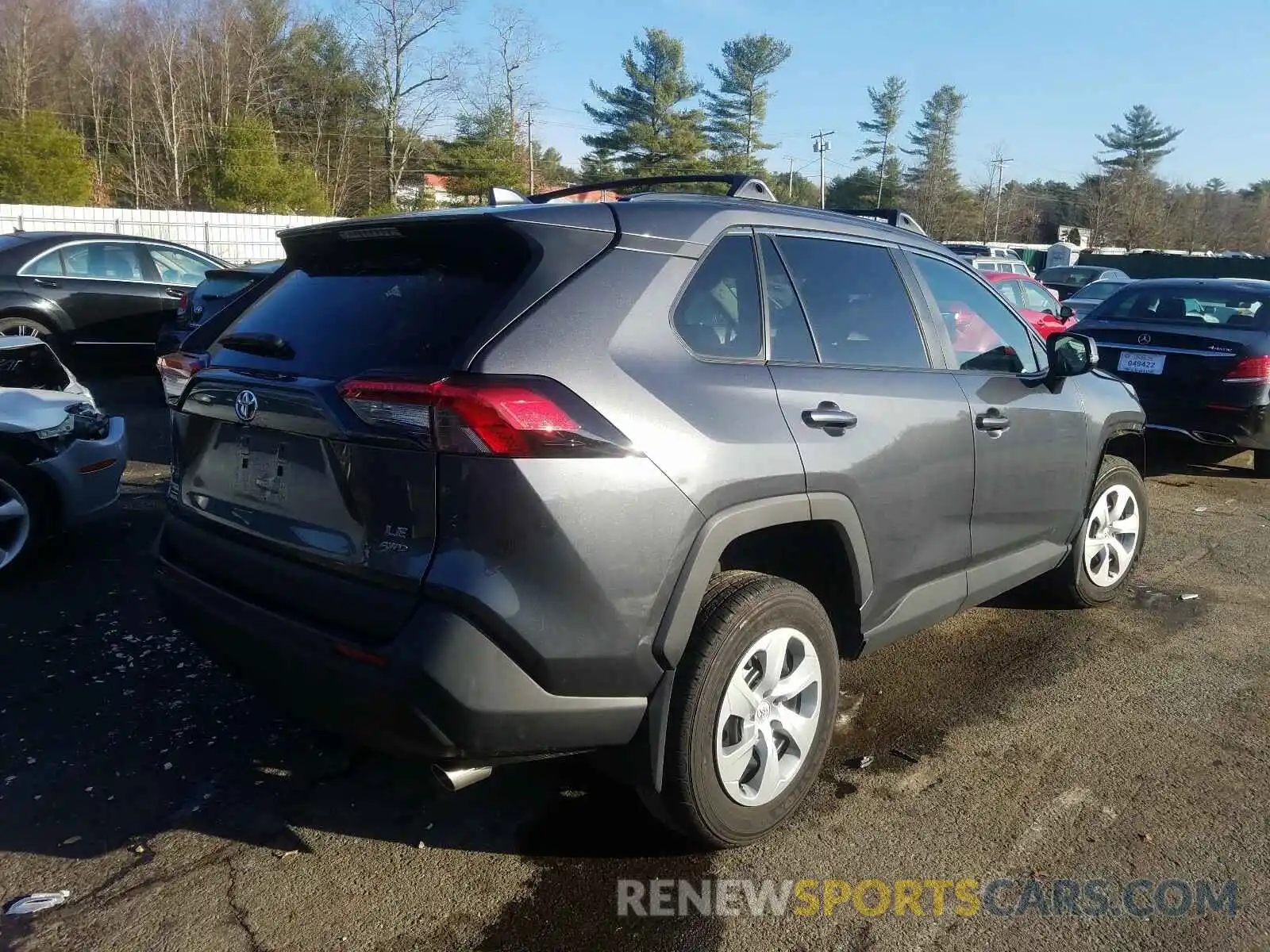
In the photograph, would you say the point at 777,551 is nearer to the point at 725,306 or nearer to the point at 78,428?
the point at 725,306

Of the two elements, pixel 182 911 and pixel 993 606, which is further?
pixel 993 606

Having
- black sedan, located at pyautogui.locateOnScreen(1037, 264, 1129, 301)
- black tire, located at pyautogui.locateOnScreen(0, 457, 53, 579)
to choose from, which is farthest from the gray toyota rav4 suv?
black sedan, located at pyautogui.locateOnScreen(1037, 264, 1129, 301)

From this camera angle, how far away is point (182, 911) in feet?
8.20

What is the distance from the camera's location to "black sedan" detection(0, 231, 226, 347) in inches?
384

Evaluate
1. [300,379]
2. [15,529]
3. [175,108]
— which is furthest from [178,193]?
[300,379]

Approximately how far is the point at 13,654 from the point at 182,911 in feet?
6.74

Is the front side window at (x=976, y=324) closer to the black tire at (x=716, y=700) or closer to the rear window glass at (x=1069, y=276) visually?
the black tire at (x=716, y=700)

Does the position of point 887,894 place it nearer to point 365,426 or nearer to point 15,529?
point 365,426

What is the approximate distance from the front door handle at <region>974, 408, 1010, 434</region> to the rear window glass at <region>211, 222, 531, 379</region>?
6.36ft

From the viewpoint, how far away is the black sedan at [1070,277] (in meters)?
25.8

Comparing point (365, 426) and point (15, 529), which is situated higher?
point (365, 426)

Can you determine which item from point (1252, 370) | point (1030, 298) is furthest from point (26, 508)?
point (1030, 298)

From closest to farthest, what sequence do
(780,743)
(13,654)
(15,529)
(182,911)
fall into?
(182,911) < (780,743) < (13,654) < (15,529)

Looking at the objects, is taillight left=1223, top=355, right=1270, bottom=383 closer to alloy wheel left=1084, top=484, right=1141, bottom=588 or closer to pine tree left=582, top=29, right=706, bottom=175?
alloy wheel left=1084, top=484, right=1141, bottom=588
